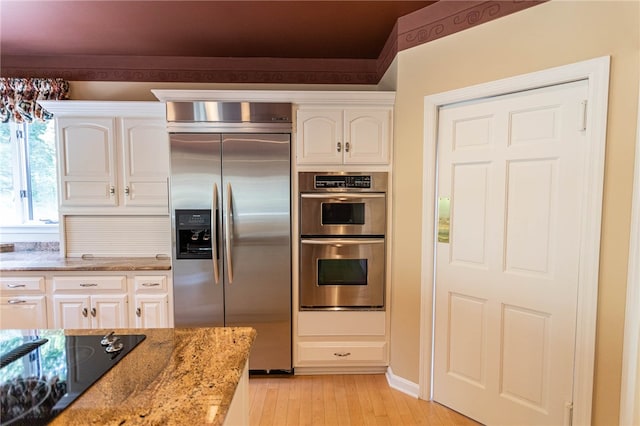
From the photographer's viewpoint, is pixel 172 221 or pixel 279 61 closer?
pixel 172 221

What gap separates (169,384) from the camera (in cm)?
96

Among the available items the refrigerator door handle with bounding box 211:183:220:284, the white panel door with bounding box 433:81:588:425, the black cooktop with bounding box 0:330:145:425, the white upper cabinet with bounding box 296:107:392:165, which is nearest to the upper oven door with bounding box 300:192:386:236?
the white upper cabinet with bounding box 296:107:392:165

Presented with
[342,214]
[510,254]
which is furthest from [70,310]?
[510,254]

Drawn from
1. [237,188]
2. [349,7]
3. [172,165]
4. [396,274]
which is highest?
[349,7]

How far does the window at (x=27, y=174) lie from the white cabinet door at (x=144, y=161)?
95 cm

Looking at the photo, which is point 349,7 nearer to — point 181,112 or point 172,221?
point 181,112

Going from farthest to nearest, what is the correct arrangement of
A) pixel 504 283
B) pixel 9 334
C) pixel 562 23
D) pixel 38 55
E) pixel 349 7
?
pixel 38 55
pixel 349 7
pixel 504 283
pixel 562 23
pixel 9 334

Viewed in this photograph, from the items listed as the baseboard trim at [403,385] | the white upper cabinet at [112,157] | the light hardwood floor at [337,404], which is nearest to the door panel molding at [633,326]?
the light hardwood floor at [337,404]

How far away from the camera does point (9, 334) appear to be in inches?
50.4

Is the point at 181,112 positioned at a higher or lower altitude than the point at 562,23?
lower

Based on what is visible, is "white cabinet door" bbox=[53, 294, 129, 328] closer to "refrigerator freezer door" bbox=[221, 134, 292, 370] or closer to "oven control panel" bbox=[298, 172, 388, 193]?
"refrigerator freezer door" bbox=[221, 134, 292, 370]

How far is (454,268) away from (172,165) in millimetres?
2090

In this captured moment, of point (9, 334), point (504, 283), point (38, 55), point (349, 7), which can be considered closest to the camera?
point (9, 334)

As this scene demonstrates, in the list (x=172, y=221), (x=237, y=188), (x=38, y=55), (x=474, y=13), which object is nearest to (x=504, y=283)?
(x=474, y=13)
